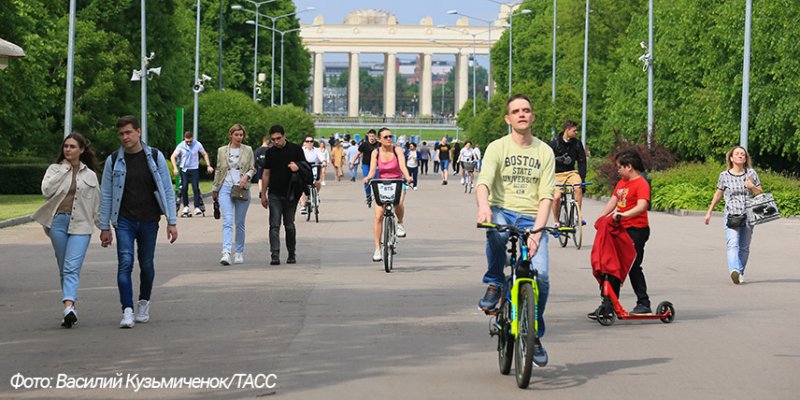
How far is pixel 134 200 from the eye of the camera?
516 inches

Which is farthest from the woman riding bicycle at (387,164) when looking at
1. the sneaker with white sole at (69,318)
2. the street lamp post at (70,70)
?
the street lamp post at (70,70)

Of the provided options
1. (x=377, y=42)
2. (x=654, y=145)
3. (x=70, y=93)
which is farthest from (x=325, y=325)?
(x=377, y=42)

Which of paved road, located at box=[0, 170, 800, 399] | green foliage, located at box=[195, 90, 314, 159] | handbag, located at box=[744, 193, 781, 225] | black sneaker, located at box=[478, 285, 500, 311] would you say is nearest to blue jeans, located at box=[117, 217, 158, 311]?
paved road, located at box=[0, 170, 800, 399]

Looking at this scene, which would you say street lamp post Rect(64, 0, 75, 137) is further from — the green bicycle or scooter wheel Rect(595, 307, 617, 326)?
the green bicycle

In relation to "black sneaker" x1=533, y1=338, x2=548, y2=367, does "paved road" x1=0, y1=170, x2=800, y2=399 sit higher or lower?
lower

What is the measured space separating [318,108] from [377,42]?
1755 centimetres

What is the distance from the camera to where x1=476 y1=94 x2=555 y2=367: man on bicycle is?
10125 millimetres

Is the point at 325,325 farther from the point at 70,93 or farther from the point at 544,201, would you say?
the point at 70,93

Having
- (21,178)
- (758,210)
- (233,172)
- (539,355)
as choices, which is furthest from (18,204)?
(539,355)

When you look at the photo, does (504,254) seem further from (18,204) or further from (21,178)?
(21,178)

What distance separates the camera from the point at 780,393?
953 centimetres

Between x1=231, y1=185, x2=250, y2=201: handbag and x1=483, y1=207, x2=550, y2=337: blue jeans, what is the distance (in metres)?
9.43

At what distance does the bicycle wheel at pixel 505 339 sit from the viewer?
9938mm

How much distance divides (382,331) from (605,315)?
194 cm
